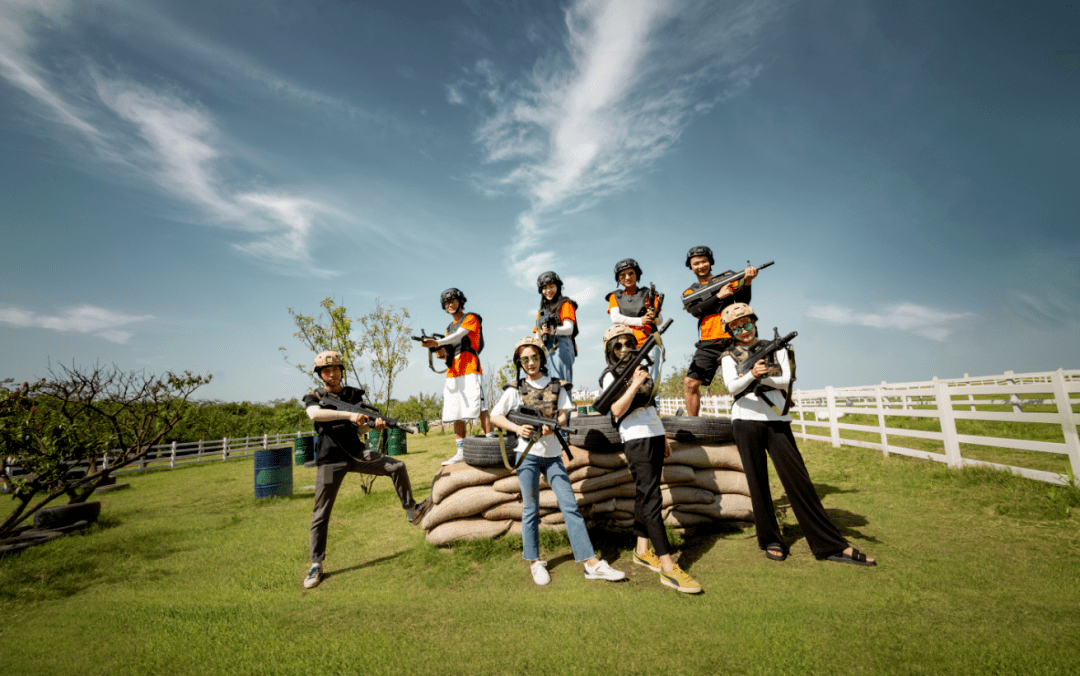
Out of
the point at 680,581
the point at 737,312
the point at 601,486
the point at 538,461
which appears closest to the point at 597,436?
the point at 601,486

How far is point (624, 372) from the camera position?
3715mm

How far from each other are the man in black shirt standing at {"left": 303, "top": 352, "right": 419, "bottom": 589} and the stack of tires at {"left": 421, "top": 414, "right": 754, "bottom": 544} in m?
1.01

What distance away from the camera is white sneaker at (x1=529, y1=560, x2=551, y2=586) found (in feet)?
11.8

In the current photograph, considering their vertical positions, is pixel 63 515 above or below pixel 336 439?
below

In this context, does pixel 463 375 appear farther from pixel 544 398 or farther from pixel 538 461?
pixel 538 461

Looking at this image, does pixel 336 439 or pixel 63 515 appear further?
pixel 63 515

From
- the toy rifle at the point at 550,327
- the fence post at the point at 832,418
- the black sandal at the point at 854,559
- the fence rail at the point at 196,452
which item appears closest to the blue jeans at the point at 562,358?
the toy rifle at the point at 550,327

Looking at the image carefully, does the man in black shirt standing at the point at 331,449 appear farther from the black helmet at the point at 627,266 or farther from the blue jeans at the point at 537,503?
the black helmet at the point at 627,266

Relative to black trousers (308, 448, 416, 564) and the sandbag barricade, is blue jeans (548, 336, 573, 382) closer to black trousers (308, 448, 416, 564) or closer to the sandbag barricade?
the sandbag barricade

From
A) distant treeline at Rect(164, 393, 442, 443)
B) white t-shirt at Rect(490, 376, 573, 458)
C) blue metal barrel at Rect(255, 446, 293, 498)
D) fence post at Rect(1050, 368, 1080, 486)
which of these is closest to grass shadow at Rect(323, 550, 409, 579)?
white t-shirt at Rect(490, 376, 573, 458)

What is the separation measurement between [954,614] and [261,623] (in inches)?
191

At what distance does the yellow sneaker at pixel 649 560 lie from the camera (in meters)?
3.57

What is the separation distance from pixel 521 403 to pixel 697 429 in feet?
6.63

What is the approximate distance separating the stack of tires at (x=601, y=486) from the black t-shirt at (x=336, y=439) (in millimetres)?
1112
